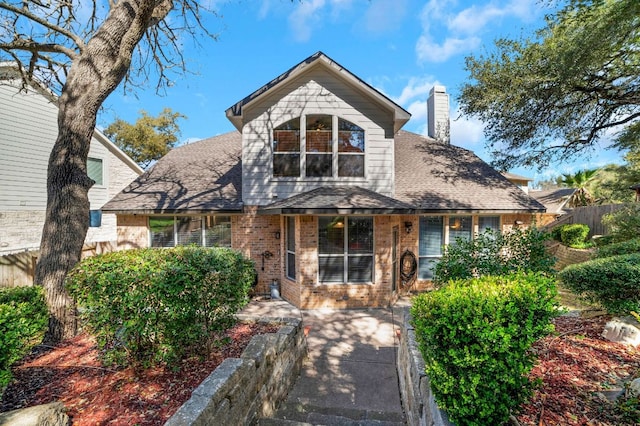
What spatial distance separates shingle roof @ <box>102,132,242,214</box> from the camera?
8.72 m

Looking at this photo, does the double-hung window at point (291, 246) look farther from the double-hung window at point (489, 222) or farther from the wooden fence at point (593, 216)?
the wooden fence at point (593, 216)

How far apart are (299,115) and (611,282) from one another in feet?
25.0

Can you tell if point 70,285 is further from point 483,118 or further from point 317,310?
point 483,118

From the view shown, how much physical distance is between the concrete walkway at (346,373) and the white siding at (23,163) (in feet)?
33.7

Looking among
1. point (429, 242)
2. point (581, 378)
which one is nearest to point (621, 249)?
point (581, 378)

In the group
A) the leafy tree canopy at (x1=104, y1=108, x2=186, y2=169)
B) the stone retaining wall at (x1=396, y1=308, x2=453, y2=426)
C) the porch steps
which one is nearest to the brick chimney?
the stone retaining wall at (x1=396, y1=308, x2=453, y2=426)

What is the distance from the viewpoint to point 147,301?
3.15 meters

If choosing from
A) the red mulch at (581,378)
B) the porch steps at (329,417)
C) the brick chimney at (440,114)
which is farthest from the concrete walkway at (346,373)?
the brick chimney at (440,114)

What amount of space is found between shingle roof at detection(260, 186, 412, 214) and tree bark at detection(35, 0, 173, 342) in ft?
13.1

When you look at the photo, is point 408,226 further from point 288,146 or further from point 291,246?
point 288,146

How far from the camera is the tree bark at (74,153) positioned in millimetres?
4363

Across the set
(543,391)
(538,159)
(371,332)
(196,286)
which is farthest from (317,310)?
(538,159)

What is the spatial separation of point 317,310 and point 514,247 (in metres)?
4.95

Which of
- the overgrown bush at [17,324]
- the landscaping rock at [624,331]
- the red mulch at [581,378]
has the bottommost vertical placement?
the red mulch at [581,378]
